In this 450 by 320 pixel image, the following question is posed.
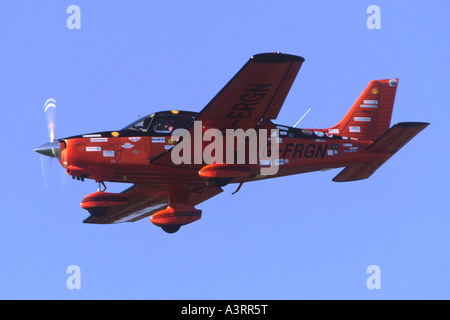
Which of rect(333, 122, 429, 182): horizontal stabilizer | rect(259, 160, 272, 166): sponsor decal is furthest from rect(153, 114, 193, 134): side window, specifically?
rect(333, 122, 429, 182): horizontal stabilizer

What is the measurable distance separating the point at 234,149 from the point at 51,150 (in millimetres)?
4933

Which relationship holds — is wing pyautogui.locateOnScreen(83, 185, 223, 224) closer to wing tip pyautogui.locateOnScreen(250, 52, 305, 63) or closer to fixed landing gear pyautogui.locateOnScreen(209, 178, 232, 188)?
fixed landing gear pyautogui.locateOnScreen(209, 178, 232, 188)

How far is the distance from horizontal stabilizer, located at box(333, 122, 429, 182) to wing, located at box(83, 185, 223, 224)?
4.03 m

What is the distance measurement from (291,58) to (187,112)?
3.90 metres

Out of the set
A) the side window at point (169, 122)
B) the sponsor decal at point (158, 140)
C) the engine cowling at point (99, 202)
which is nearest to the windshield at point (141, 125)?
the side window at point (169, 122)

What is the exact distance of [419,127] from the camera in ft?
81.9

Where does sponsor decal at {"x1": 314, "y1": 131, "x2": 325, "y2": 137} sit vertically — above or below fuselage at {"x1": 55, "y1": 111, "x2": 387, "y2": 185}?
above

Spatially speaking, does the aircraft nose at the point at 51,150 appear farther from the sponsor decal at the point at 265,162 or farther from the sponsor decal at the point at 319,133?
the sponsor decal at the point at 319,133

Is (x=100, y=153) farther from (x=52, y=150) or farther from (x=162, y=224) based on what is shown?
(x=162, y=224)

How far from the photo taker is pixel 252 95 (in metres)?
22.6

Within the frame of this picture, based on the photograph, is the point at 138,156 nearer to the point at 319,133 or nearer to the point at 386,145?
the point at 319,133

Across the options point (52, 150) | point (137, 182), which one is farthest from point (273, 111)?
point (52, 150)

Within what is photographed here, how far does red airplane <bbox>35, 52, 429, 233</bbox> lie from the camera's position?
22.6m

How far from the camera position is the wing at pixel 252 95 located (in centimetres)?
2184
